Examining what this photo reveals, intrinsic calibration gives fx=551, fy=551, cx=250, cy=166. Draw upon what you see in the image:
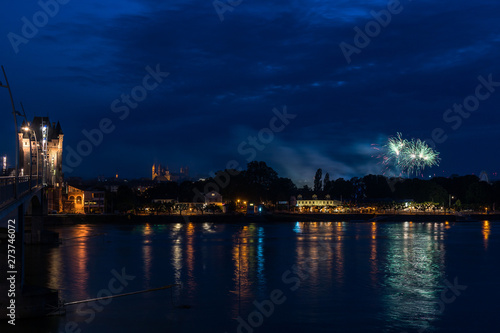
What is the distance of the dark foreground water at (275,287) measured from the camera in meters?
32.6

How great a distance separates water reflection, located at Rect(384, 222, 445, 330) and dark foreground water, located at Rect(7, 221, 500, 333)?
0.26ft

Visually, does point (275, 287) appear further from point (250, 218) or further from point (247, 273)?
point (250, 218)

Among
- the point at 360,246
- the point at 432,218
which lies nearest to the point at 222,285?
the point at 360,246

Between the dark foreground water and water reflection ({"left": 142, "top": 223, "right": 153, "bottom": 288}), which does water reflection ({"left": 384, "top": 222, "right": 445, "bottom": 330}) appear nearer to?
the dark foreground water

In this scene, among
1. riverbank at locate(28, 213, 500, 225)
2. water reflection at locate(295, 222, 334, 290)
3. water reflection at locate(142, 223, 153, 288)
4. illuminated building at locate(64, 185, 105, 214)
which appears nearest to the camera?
water reflection at locate(142, 223, 153, 288)

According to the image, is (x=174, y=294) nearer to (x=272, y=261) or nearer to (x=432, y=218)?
(x=272, y=261)

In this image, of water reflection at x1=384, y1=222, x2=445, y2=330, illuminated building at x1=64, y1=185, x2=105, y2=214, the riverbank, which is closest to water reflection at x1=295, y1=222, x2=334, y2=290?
water reflection at x1=384, y1=222, x2=445, y2=330

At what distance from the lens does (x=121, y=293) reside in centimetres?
4084

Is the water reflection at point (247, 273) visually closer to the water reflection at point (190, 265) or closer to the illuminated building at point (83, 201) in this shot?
the water reflection at point (190, 265)

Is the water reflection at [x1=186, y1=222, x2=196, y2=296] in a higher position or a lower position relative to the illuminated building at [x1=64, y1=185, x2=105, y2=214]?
lower

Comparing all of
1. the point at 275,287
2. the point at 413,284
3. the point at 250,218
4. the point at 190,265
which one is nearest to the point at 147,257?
the point at 190,265

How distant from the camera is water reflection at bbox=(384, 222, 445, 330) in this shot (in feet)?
113

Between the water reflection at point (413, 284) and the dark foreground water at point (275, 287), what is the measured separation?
8cm

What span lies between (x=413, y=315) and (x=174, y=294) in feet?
55.8
